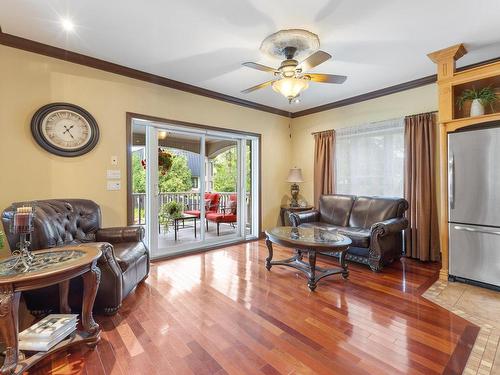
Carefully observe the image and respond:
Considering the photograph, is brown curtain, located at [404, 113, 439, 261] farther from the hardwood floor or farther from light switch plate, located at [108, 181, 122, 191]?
light switch plate, located at [108, 181, 122, 191]

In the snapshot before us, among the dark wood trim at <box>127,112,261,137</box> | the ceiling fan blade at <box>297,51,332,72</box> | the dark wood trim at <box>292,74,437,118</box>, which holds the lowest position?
the dark wood trim at <box>127,112,261,137</box>

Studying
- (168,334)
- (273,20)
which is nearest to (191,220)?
(168,334)

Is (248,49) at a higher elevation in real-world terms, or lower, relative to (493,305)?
A: higher

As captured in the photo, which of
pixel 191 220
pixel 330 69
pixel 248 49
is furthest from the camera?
pixel 191 220

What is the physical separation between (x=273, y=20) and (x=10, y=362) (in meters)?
3.23

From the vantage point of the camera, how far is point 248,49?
3.04 metres

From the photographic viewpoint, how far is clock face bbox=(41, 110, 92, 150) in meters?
3.01

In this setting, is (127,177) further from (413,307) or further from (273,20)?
(413,307)

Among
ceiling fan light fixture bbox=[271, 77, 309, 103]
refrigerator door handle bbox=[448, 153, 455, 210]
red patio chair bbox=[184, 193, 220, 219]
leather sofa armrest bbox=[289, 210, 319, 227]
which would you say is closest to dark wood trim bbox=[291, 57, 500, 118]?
refrigerator door handle bbox=[448, 153, 455, 210]

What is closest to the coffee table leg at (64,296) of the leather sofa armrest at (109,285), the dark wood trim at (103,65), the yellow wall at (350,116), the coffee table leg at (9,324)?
the leather sofa armrest at (109,285)

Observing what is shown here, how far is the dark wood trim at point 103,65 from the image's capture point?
283 cm

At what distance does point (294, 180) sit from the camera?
5332mm

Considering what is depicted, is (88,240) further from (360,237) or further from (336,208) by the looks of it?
(336,208)

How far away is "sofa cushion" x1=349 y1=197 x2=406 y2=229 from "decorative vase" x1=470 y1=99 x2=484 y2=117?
1423 mm
